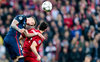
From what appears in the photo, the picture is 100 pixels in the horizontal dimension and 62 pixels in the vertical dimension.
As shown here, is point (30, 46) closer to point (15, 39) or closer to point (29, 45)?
point (29, 45)

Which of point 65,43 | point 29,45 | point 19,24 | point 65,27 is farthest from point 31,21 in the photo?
point 65,27

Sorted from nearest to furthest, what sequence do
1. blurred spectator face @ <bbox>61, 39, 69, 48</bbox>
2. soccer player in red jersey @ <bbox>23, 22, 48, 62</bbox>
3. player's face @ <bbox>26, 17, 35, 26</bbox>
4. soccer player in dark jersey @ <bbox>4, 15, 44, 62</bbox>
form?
soccer player in dark jersey @ <bbox>4, 15, 44, 62</bbox> → soccer player in red jersey @ <bbox>23, 22, 48, 62</bbox> → player's face @ <bbox>26, 17, 35, 26</bbox> → blurred spectator face @ <bbox>61, 39, 69, 48</bbox>

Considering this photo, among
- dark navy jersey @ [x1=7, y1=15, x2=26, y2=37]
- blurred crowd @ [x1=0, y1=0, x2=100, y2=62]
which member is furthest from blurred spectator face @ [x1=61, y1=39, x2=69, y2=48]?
dark navy jersey @ [x1=7, y1=15, x2=26, y2=37]

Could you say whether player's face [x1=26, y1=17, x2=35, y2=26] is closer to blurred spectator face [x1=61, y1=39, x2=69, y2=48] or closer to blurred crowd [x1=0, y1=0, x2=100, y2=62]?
blurred crowd [x1=0, y1=0, x2=100, y2=62]

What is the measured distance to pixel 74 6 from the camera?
68.3ft

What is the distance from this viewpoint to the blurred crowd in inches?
709

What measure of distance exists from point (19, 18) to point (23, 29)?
38cm

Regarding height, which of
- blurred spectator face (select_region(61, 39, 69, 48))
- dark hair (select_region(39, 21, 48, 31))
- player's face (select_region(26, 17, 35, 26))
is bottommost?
blurred spectator face (select_region(61, 39, 69, 48))

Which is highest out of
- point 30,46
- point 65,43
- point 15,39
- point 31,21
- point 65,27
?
point 31,21

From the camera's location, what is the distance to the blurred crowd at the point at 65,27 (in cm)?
1800

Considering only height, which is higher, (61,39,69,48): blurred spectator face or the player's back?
the player's back

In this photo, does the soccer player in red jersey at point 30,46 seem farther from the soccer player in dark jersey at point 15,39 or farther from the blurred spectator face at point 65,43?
the blurred spectator face at point 65,43

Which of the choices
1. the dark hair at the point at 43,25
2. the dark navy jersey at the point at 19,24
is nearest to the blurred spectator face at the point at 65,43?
the dark hair at the point at 43,25

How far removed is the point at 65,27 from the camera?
18.9m
